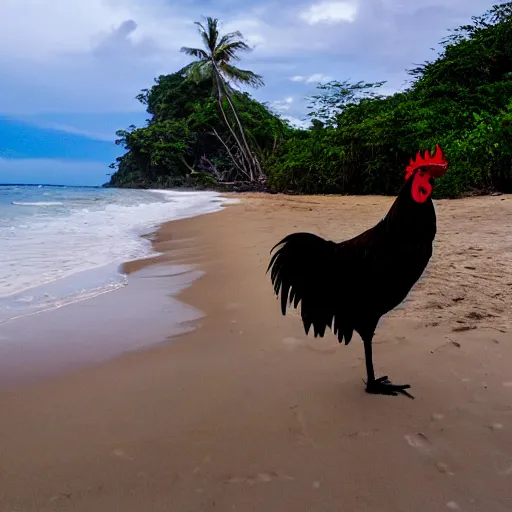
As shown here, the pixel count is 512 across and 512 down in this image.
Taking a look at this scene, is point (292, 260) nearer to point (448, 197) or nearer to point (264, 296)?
point (264, 296)

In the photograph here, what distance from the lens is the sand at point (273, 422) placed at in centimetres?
142

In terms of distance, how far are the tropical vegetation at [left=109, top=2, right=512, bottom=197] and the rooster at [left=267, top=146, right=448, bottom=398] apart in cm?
1118

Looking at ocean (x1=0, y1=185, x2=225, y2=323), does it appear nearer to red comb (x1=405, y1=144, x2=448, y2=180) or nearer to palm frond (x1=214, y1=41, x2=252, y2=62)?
red comb (x1=405, y1=144, x2=448, y2=180)

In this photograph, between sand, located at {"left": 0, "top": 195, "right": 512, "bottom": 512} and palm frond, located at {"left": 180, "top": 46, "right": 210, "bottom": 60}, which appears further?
palm frond, located at {"left": 180, "top": 46, "right": 210, "bottom": 60}

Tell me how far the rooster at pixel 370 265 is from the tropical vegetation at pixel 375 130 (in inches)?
440

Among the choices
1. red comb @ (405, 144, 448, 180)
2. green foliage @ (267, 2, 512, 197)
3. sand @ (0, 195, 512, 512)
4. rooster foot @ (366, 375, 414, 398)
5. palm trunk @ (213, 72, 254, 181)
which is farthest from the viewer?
palm trunk @ (213, 72, 254, 181)

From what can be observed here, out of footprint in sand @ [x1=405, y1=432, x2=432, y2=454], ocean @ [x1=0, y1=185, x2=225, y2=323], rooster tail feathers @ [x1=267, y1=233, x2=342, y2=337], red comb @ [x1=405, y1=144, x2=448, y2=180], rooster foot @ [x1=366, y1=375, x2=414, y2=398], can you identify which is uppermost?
red comb @ [x1=405, y1=144, x2=448, y2=180]

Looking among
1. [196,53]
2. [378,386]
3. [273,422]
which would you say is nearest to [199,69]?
[196,53]

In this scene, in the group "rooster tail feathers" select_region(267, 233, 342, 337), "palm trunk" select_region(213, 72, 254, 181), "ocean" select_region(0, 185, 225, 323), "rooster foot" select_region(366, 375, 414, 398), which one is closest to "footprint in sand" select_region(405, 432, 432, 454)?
"rooster foot" select_region(366, 375, 414, 398)

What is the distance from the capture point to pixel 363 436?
68.2 inches

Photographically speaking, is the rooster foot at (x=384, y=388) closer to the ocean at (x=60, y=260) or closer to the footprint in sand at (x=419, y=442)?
the footprint in sand at (x=419, y=442)

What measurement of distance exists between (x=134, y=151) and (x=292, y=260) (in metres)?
44.9

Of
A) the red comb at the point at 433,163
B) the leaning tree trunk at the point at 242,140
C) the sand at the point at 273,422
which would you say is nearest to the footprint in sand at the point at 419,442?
the sand at the point at 273,422

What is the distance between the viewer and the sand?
1.42 m
